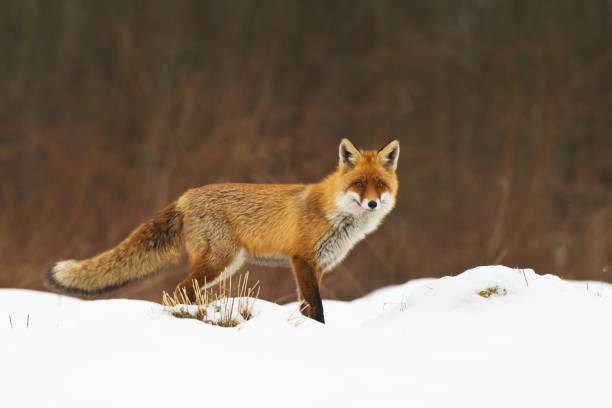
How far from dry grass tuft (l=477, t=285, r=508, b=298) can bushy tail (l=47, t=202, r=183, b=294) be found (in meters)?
2.30

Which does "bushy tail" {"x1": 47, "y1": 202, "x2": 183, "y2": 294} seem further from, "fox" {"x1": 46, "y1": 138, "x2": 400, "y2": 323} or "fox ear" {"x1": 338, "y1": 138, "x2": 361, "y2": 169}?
"fox ear" {"x1": 338, "y1": 138, "x2": 361, "y2": 169}

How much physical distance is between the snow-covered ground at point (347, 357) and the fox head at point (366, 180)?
871 millimetres

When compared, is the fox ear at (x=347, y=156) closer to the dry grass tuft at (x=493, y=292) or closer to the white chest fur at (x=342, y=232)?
the white chest fur at (x=342, y=232)

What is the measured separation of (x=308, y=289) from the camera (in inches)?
155

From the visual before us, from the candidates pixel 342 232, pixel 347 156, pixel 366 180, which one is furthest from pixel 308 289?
pixel 347 156

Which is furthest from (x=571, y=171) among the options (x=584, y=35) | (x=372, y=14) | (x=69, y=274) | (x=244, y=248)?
(x=69, y=274)

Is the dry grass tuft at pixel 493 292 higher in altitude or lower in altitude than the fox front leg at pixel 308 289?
higher

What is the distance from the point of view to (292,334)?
A: 2.80 m

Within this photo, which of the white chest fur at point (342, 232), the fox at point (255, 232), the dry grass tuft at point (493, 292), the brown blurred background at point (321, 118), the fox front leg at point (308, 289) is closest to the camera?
the dry grass tuft at point (493, 292)

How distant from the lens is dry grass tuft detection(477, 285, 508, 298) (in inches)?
129

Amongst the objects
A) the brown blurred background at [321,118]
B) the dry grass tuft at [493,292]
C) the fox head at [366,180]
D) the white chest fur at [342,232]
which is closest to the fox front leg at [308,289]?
the white chest fur at [342,232]

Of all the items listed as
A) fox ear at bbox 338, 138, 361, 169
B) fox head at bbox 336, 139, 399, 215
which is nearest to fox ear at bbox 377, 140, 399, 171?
fox head at bbox 336, 139, 399, 215

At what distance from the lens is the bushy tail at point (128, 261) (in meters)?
4.05

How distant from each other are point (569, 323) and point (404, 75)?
10.2 m
